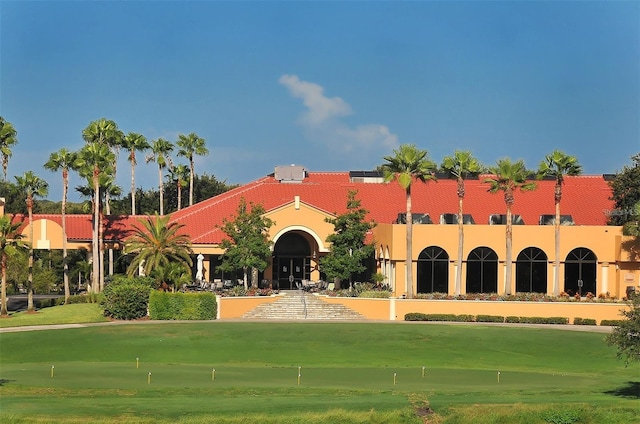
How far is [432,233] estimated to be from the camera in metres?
63.3

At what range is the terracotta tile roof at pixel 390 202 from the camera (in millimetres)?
72625

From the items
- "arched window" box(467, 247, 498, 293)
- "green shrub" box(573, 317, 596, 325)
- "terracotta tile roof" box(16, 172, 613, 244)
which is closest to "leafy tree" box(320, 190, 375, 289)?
"arched window" box(467, 247, 498, 293)

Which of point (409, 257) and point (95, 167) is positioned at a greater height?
point (95, 167)

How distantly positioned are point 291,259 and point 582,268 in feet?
66.1

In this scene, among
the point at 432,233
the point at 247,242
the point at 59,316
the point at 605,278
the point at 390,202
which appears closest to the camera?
the point at 59,316

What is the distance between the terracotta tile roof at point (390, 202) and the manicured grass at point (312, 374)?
2091 cm

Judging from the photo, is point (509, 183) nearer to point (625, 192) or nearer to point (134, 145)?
point (625, 192)

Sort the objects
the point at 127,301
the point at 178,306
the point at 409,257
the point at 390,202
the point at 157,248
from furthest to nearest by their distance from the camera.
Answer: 1. the point at 390,202
2. the point at 157,248
3. the point at 409,257
4. the point at 178,306
5. the point at 127,301

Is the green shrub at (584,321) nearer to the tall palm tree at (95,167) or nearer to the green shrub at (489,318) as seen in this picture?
the green shrub at (489,318)

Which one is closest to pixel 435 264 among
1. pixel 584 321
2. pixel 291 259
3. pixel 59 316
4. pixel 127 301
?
pixel 584 321

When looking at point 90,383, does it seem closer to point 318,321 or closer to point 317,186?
point 318,321

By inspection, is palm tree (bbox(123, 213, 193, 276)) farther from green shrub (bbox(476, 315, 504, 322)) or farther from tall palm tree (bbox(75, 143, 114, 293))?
green shrub (bbox(476, 315, 504, 322))

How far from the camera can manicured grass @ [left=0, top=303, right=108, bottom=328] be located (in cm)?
5538

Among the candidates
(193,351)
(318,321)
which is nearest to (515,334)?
(318,321)
